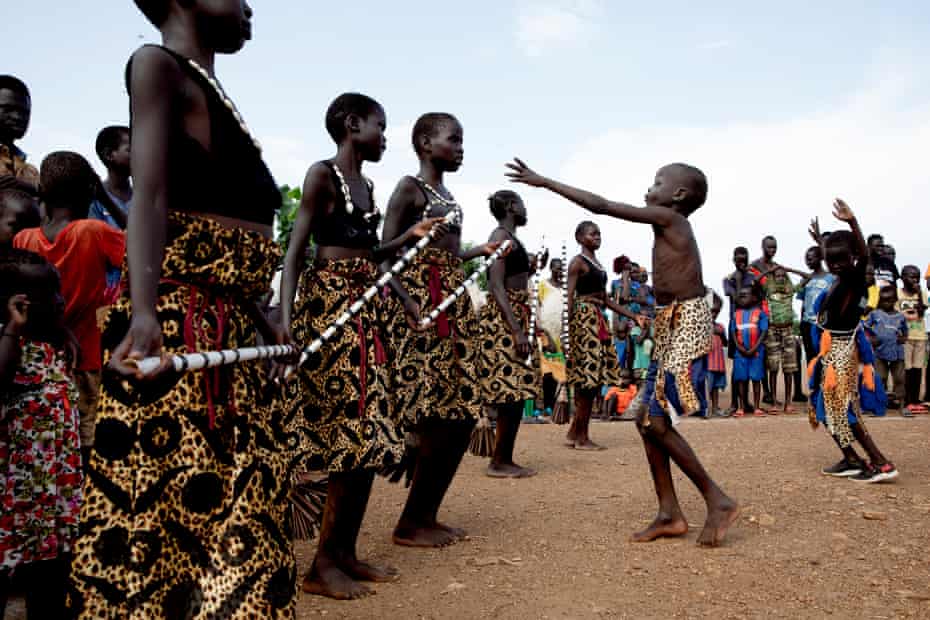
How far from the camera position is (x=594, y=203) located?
4.39 meters

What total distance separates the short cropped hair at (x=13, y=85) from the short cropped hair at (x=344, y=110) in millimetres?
2112

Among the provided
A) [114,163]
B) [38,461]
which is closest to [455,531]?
[38,461]

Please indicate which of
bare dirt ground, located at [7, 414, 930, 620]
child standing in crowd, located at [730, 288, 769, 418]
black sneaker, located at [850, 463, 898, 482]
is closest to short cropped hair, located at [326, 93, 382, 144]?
bare dirt ground, located at [7, 414, 930, 620]

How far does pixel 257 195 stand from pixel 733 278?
36.7ft

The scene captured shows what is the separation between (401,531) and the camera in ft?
14.9

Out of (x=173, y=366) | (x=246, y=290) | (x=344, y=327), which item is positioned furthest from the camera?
(x=344, y=327)

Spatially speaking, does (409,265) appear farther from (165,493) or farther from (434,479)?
(165,493)

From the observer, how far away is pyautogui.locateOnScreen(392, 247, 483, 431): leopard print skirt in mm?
4422

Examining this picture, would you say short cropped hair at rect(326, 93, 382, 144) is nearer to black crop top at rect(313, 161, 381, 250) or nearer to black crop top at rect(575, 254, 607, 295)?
black crop top at rect(313, 161, 381, 250)

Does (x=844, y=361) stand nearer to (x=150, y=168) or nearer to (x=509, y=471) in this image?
(x=509, y=471)

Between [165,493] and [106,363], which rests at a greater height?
[106,363]

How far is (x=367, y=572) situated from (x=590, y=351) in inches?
198

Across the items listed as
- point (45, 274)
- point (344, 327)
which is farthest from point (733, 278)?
point (45, 274)

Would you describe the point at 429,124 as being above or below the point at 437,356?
above
